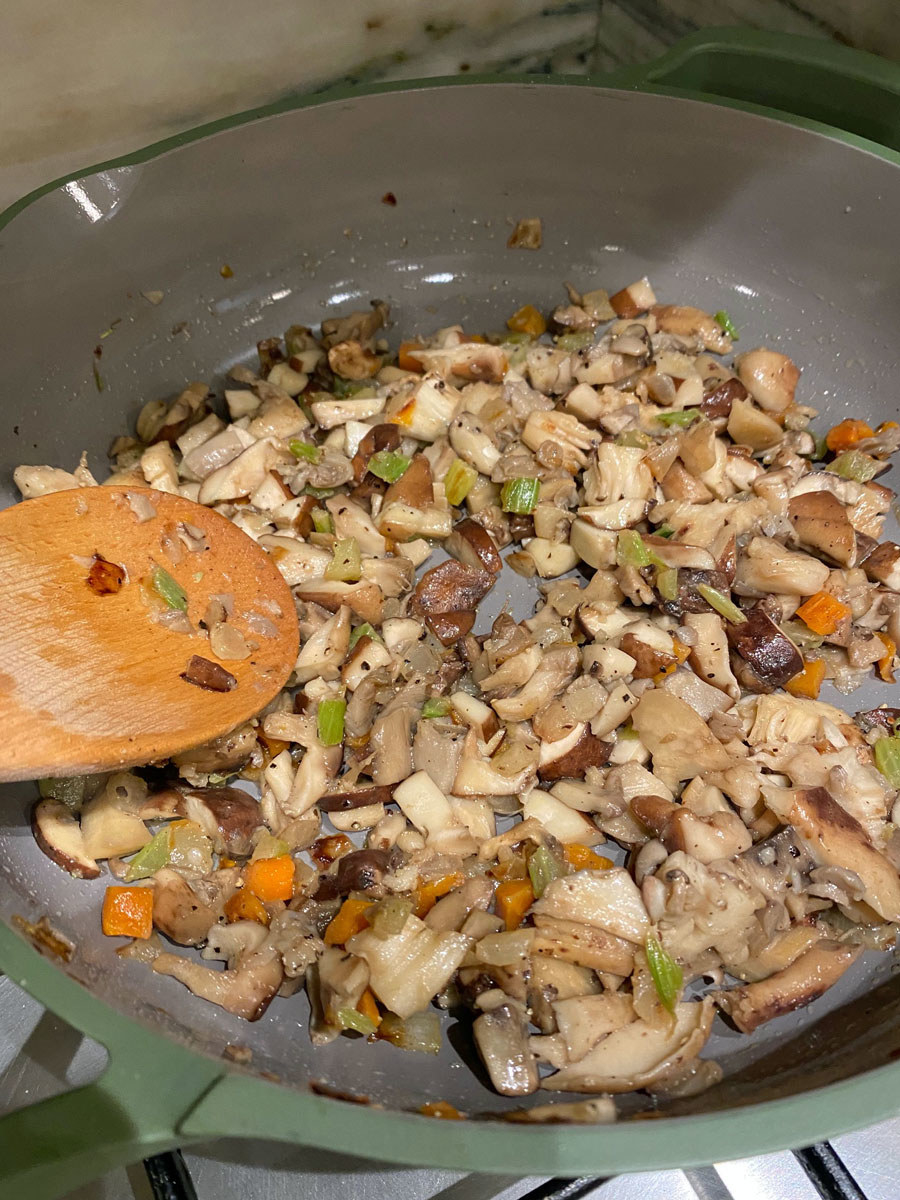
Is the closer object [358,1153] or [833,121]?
[358,1153]

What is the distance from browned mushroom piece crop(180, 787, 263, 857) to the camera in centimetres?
127

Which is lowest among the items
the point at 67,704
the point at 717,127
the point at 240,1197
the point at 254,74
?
the point at 240,1197

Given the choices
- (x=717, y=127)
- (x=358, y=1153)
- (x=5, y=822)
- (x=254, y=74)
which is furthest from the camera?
(x=254, y=74)

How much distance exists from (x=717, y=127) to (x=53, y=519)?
54.5 inches

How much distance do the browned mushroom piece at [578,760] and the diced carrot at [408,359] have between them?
85 cm

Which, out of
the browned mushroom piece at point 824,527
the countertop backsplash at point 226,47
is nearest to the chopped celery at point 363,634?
the browned mushroom piece at point 824,527

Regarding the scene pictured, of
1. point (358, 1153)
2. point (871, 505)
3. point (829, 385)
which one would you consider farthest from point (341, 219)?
point (358, 1153)

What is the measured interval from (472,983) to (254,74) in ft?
5.77

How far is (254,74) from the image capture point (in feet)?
5.76

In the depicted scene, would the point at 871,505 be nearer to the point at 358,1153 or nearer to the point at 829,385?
the point at 829,385

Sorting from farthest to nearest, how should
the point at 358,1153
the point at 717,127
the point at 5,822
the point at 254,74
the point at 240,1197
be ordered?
the point at 254,74, the point at 717,127, the point at 5,822, the point at 240,1197, the point at 358,1153

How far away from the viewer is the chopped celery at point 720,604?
1477mm

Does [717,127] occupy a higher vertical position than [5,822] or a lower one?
higher

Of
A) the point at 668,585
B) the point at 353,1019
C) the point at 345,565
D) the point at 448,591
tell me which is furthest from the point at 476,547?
the point at 353,1019
